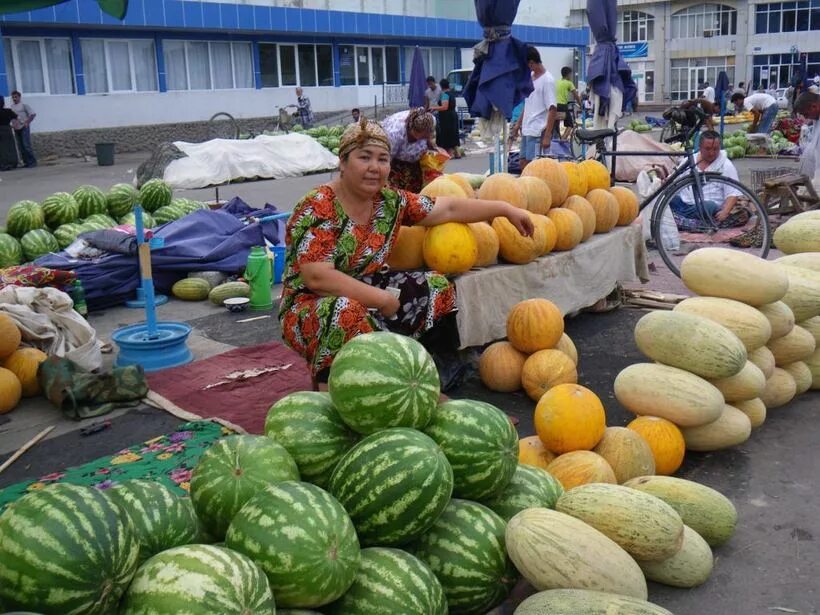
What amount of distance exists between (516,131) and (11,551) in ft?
43.1

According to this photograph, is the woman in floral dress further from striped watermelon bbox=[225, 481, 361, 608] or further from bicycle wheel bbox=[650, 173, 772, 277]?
bicycle wheel bbox=[650, 173, 772, 277]

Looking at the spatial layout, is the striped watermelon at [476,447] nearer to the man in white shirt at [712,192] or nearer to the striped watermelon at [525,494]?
the striped watermelon at [525,494]

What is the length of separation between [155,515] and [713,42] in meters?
57.7

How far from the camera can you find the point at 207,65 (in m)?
28.2

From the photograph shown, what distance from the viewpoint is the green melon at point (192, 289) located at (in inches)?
290

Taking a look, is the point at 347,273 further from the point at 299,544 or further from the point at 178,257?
the point at 178,257

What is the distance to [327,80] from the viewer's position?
1271 inches

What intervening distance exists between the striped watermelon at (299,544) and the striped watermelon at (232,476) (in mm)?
184

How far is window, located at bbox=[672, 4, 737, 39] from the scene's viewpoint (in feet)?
171

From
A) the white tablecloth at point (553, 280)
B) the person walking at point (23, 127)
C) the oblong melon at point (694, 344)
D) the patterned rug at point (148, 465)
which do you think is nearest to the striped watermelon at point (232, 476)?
the patterned rug at point (148, 465)

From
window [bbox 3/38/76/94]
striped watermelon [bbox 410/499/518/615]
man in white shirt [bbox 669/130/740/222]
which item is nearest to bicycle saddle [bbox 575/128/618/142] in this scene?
man in white shirt [bbox 669/130/740/222]

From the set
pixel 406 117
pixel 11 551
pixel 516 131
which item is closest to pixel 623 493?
pixel 11 551

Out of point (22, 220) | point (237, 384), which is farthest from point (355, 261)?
point (22, 220)

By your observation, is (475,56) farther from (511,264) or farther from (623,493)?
(623,493)
